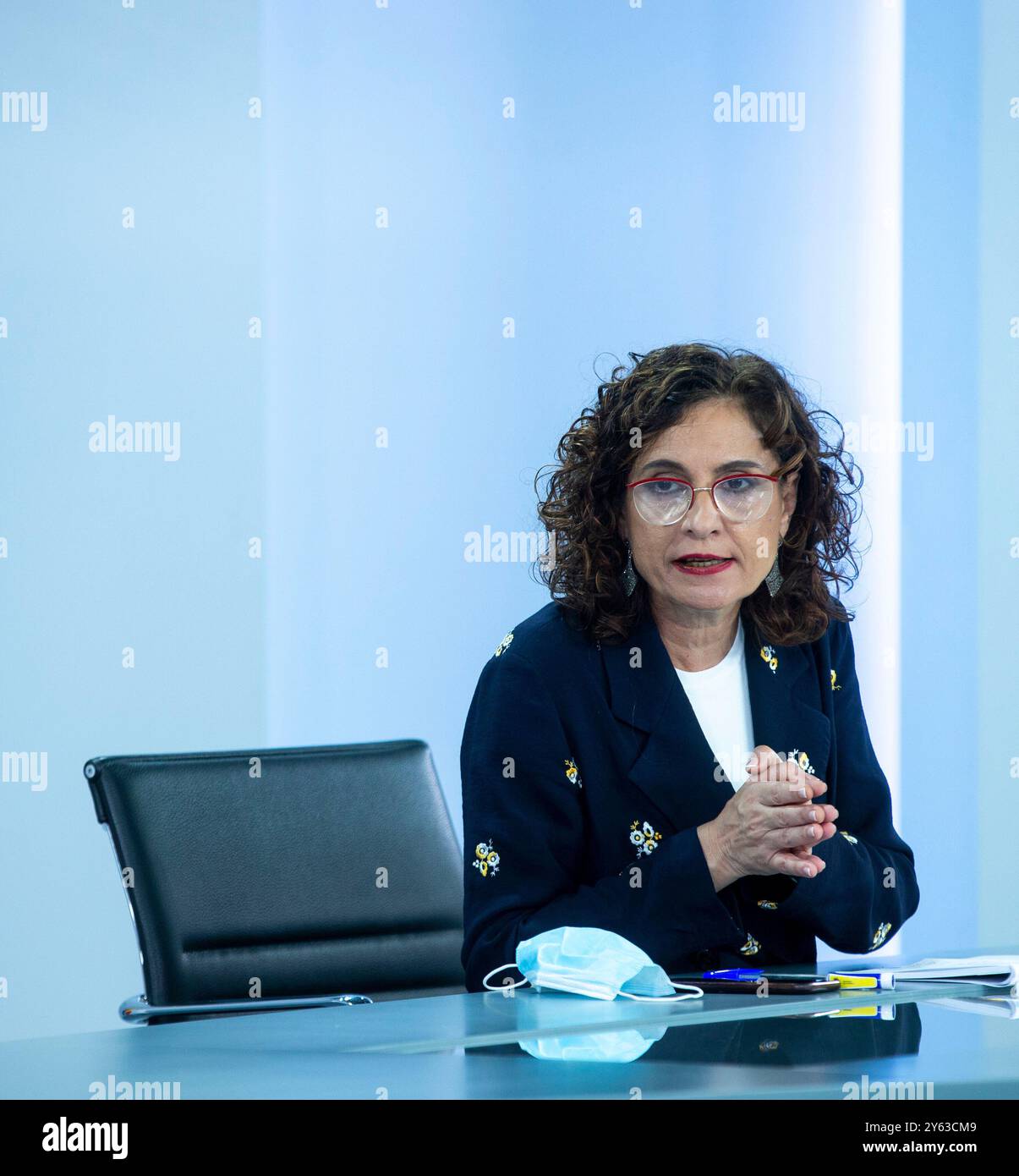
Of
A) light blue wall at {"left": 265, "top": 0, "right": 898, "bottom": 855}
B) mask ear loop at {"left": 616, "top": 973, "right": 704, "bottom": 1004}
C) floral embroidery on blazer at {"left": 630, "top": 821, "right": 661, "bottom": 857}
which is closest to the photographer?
mask ear loop at {"left": 616, "top": 973, "right": 704, "bottom": 1004}

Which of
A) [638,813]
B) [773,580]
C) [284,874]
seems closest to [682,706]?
[638,813]

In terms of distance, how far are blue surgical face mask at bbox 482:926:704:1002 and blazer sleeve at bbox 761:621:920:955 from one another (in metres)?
0.30

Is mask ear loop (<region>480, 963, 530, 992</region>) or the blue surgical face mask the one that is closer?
the blue surgical face mask

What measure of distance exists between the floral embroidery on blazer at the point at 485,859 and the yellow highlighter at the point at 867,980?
16.3 inches

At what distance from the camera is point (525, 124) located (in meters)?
3.61

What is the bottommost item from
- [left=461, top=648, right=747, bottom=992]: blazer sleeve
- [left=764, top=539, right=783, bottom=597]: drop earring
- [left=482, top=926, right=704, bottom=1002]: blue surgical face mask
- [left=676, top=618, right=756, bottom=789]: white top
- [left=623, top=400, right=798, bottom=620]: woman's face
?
[left=482, top=926, right=704, bottom=1002]: blue surgical face mask

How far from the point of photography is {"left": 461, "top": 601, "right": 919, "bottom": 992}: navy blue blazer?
5.64 ft

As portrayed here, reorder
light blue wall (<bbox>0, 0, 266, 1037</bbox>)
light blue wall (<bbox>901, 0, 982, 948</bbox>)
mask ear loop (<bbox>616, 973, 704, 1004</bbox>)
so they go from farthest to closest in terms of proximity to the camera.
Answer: light blue wall (<bbox>901, 0, 982, 948</bbox>)
light blue wall (<bbox>0, 0, 266, 1037</bbox>)
mask ear loop (<bbox>616, 973, 704, 1004</bbox>)

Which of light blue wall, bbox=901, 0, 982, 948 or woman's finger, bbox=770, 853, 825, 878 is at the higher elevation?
light blue wall, bbox=901, 0, 982, 948

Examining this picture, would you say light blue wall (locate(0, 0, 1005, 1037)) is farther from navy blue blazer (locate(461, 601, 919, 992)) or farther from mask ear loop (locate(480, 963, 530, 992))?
mask ear loop (locate(480, 963, 530, 992))

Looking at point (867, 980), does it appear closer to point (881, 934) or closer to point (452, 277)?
point (881, 934)

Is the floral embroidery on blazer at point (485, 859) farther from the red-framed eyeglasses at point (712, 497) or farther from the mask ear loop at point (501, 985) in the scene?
the red-framed eyeglasses at point (712, 497)

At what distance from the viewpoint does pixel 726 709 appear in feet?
6.50

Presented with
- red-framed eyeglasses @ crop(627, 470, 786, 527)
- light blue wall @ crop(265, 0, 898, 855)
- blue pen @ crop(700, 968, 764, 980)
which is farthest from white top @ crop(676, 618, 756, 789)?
light blue wall @ crop(265, 0, 898, 855)
